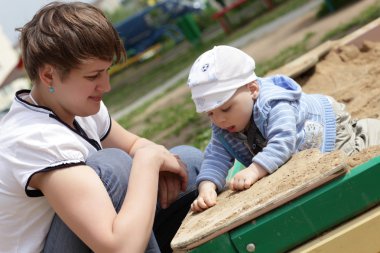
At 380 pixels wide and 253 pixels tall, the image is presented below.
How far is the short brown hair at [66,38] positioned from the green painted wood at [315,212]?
65 centimetres

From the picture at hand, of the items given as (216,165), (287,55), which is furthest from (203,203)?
(287,55)

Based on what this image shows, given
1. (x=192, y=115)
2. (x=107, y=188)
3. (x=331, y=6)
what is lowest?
(x=331, y=6)

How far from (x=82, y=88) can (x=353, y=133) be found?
0.96 m

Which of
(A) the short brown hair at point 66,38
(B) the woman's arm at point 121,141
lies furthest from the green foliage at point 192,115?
(A) the short brown hair at point 66,38

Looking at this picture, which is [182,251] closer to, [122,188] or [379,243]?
[122,188]

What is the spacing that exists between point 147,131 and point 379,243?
14.2 ft

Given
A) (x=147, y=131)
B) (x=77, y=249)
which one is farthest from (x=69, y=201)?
(x=147, y=131)

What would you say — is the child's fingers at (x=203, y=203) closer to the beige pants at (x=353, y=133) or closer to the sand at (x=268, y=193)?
the sand at (x=268, y=193)

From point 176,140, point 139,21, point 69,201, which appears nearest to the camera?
point 69,201

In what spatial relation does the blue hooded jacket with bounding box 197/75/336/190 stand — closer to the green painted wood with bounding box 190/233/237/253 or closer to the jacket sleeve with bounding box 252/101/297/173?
the jacket sleeve with bounding box 252/101/297/173

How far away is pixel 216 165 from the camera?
213 cm

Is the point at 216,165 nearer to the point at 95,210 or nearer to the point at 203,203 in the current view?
the point at 203,203

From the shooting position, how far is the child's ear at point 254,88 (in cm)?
203

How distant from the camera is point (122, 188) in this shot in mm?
1819
